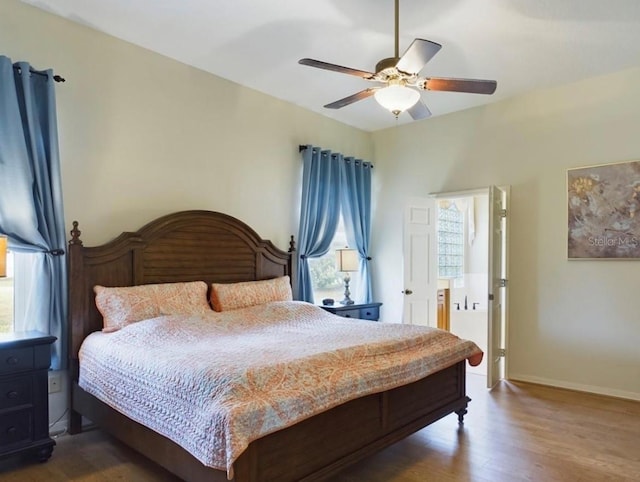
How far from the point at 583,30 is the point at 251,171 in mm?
3050

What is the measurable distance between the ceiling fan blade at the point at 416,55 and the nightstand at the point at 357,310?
2701mm

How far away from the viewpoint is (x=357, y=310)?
4.94m

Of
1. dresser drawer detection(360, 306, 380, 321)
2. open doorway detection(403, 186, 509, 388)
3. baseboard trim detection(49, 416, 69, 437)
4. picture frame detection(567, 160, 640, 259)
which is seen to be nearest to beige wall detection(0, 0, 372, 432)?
baseboard trim detection(49, 416, 69, 437)

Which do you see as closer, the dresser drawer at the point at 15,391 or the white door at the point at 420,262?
the dresser drawer at the point at 15,391

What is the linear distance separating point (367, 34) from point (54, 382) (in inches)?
136

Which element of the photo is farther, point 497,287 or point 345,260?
point 345,260

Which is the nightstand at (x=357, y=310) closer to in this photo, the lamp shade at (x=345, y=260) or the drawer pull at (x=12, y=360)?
the lamp shade at (x=345, y=260)

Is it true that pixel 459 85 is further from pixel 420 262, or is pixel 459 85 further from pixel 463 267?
pixel 463 267

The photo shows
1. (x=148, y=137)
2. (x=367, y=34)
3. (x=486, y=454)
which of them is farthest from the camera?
(x=148, y=137)

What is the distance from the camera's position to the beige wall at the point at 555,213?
161 inches

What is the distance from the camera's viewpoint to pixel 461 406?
3.42 metres

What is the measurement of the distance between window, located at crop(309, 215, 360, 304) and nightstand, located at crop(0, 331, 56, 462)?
2947 millimetres

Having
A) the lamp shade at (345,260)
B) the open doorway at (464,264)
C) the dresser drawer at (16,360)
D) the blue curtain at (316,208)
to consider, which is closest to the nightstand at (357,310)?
the blue curtain at (316,208)

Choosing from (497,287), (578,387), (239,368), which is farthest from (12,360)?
(578,387)
